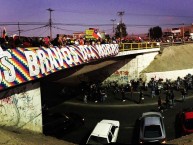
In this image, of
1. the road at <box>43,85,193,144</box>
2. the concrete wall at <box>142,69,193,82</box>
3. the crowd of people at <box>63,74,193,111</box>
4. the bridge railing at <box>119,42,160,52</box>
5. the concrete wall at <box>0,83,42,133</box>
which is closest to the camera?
the concrete wall at <box>0,83,42,133</box>

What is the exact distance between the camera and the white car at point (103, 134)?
61.5 feet

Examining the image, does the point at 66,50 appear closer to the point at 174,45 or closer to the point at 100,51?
the point at 100,51

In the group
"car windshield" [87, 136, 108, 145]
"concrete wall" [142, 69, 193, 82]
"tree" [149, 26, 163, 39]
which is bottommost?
"car windshield" [87, 136, 108, 145]

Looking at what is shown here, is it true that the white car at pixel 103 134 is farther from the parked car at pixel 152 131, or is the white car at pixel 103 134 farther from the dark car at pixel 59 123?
the dark car at pixel 59 123

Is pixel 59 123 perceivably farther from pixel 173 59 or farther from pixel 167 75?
pixel 173 59

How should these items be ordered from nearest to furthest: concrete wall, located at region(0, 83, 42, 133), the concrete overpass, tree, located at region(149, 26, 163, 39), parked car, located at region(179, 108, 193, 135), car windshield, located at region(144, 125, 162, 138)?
1. the concrete overpass
2. concrete wall, located at region(0, 83, 42, 133)
3. car windshield, located at region(144, 125, 162, 138)
4. parked car, located at region(179, 108, 193, 135)
5. tree, located at region(149, 26, 163, 39)

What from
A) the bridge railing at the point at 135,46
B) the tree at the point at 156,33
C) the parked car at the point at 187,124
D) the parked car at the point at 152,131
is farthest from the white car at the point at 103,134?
the tree at the point at 156,33

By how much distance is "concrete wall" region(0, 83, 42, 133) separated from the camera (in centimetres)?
1716

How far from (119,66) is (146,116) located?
21926 mm

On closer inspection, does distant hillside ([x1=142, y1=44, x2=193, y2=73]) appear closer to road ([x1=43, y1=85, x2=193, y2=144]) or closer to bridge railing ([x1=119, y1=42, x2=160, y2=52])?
bridge railing ([x1=119, y1=42, x2=160, y2=52])

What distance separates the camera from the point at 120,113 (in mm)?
29375

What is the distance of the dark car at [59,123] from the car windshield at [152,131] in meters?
5.85

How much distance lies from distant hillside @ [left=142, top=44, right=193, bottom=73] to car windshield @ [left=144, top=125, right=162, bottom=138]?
24.8 m

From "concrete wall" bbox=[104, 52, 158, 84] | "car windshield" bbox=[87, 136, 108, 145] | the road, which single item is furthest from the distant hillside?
"car windshield" bbox=[87, 136, 108, 145]
